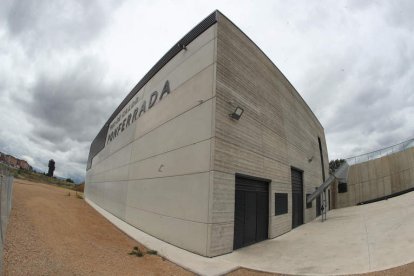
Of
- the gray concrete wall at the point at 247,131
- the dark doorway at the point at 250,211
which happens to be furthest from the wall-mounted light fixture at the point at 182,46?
the dark doorway at the point at 250,211

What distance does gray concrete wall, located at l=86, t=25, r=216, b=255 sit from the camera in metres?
8.60

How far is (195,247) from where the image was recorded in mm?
8156

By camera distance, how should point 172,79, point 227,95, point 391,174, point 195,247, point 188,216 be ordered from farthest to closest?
1. point 391,174
2. point 172,79
3. point 227,95
4. point 188,216
5. point 195,247

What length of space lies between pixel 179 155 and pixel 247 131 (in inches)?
128

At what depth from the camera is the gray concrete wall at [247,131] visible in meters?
8.37

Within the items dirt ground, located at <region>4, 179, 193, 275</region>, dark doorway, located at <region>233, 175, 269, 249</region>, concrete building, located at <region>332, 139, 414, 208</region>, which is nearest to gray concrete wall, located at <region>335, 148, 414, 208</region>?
concrete building, located at <region>332, 139, 414, 208</region>

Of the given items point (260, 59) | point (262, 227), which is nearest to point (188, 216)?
point (262, 227)

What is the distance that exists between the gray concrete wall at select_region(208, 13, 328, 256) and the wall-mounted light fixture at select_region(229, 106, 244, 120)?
215 mm

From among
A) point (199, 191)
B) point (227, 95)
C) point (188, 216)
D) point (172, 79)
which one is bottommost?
point (188, 216)

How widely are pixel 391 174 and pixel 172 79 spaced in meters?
29.5

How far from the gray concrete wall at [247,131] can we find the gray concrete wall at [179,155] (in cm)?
38

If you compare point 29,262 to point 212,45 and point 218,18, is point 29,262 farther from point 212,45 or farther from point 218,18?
point 218,18

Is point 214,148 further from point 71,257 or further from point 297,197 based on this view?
point 297,197

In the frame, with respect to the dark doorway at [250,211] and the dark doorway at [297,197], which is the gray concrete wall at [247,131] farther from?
the dark doorway at [297,197]
